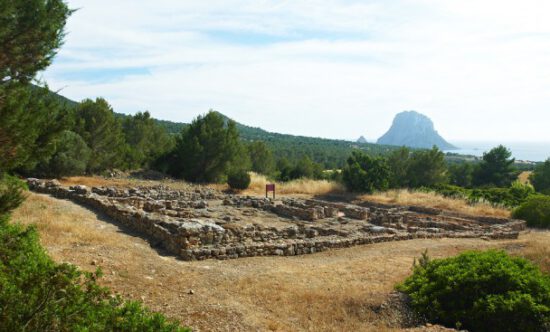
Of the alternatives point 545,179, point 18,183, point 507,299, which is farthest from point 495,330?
point 545,179

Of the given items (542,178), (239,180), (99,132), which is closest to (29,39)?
(239,180)

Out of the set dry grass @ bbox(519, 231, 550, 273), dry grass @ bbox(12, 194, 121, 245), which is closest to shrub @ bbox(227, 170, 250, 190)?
dry grass @ bbox(12, 194, 121, 245)

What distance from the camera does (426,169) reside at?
1356 inches

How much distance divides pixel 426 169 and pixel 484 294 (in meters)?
29.1

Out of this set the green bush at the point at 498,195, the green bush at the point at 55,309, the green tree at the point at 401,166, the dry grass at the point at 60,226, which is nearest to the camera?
the green bush at the point at 55,309

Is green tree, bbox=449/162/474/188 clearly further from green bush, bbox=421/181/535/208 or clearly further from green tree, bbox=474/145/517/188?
green bush, bbox=421/181/535/208

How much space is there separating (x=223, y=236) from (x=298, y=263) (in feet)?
8.73

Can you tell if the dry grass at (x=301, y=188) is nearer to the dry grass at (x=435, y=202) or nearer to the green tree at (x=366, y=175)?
the green tree at (x=366, y=175)

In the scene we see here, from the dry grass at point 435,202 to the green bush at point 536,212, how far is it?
932 millimetres

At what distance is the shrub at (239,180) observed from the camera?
92.0ft

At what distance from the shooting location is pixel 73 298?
4684mm

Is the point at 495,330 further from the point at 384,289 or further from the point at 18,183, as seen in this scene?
the point at 18,183

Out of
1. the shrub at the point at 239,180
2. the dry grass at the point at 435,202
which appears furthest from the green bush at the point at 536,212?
the shrub at the point at 239,180

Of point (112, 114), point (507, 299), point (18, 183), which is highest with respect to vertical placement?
point (112, 114)
